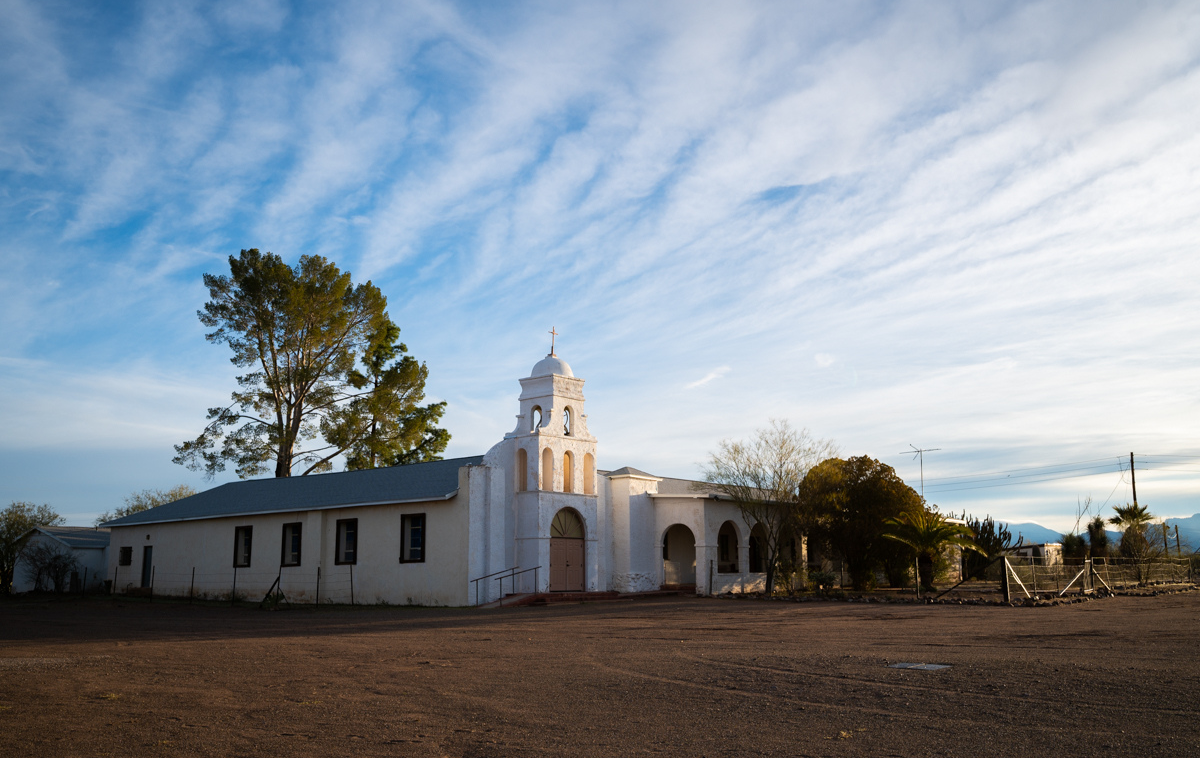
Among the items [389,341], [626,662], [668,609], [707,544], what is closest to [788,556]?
[707,544]

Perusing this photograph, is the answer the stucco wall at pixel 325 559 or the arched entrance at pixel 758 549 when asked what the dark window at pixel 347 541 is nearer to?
the stucco wall at pixel 325 559

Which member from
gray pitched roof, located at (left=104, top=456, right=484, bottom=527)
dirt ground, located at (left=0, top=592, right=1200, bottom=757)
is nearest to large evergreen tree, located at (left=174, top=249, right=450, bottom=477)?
gray pitched roof, located at (left=104, top=456, right=484, bottom=527)

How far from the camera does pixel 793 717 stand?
24.1 feet

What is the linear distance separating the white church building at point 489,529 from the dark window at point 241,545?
0.18ft

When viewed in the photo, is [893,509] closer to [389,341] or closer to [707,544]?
[707,544]

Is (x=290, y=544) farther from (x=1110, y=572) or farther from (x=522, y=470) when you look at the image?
(x=1110, y=572)

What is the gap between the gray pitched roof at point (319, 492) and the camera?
2805 cm

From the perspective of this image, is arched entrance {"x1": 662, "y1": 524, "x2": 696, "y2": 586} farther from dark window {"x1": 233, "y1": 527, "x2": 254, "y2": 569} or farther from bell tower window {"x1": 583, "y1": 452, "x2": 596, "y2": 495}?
dark window {"x1": 233, "y1": 527, "x2": 254, "y2": 569}

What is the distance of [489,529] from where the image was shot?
27281 mm

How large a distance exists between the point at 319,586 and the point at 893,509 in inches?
771

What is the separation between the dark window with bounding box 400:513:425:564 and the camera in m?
28.0

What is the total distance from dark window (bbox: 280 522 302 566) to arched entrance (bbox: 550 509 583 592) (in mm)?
9514

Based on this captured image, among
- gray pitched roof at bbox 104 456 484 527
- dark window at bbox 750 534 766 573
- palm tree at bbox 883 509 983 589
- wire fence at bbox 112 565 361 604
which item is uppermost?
gray pitched roof at bbox 104 456 484 527

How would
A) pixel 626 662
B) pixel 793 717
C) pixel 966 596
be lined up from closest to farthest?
pixel 793 717 → pixel 626 662 → pixel 966 596
